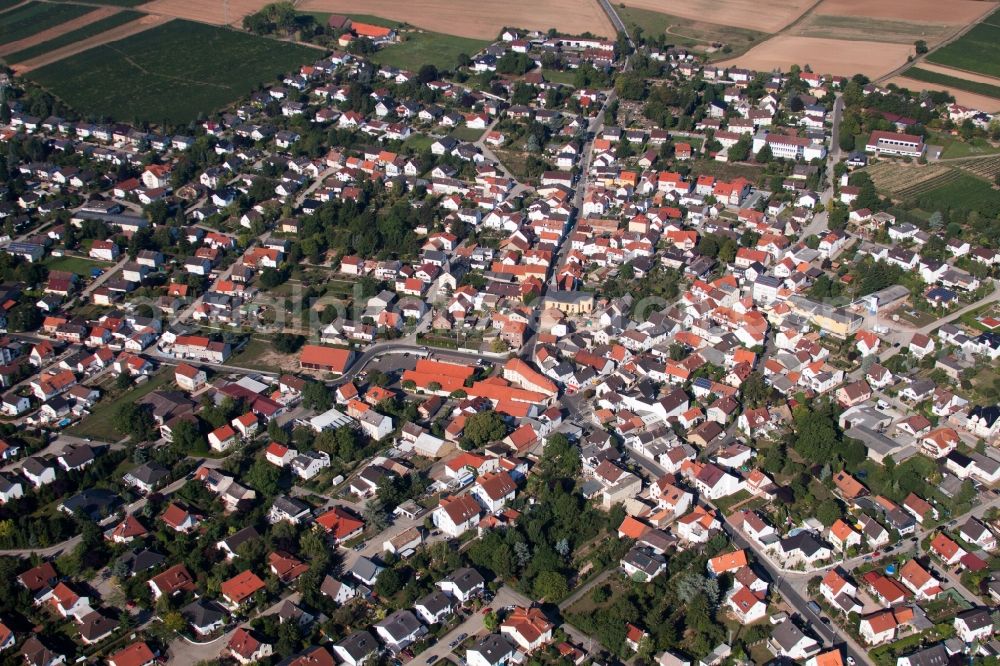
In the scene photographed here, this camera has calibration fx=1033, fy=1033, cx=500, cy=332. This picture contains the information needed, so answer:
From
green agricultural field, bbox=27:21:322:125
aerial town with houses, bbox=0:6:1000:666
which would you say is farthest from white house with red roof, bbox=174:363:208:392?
green agricultural field, bbox=27:21:322:125

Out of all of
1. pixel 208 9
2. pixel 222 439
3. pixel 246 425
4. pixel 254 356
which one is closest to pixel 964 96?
pixel 254 356

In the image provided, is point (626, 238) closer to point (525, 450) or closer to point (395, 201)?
point (395, 201)

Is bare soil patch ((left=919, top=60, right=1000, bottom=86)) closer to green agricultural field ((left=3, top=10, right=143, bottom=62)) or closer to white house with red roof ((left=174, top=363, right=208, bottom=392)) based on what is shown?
white house with red roof ((left=174, top=363, right=208, bottom=392))

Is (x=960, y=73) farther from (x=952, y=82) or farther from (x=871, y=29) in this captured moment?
(x=871, y=29)

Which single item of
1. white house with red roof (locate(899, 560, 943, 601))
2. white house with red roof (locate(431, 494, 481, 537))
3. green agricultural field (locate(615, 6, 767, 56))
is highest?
green agricultural field (locate(615, 6, 767, 56))

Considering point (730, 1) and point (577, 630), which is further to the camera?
point (730, 1)

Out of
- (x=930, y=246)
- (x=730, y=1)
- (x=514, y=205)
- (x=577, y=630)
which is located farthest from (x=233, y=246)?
(x=730, y=1)
